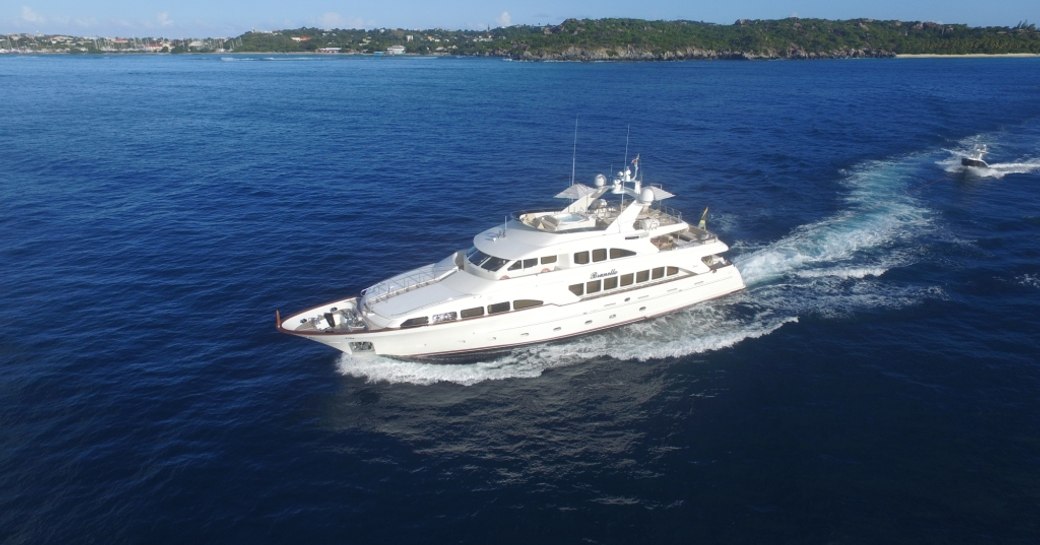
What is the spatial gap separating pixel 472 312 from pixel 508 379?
4.24 metres

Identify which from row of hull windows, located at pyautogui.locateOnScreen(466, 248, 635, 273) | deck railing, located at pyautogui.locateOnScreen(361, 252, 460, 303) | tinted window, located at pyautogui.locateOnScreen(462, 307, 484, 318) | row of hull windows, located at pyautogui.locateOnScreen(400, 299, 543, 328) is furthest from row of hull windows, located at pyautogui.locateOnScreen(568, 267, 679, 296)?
deck railing, located at pyautogui.locateOnScreen(361, 252, 460, 303)

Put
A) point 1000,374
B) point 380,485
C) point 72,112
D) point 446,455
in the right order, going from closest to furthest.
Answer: point 380,485
point 446,455
point 1000,374
point 72,112

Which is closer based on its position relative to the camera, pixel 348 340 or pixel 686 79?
pixel 348 340

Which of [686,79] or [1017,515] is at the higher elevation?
[686,79]

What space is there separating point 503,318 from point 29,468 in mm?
21777

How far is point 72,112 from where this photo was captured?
10988 cm

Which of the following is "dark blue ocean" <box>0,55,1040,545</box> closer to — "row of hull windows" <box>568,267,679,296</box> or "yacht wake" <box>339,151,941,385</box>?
"yacht wake" <box>339,151,941,385</box>

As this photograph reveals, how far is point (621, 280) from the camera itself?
34.6 meters

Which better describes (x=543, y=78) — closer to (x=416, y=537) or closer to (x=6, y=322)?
(x=6, y=322)

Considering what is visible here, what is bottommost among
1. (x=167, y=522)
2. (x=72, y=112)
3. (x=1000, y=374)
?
(x=167, y=522)

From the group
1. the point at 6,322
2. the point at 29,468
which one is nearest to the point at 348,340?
the point at 29,468

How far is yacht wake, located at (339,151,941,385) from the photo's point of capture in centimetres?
3097

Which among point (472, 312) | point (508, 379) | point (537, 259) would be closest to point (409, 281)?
point (472, 312)

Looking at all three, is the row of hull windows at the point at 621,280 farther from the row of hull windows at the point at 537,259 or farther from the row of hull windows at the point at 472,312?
the row of hull windows at the point at 472,312
